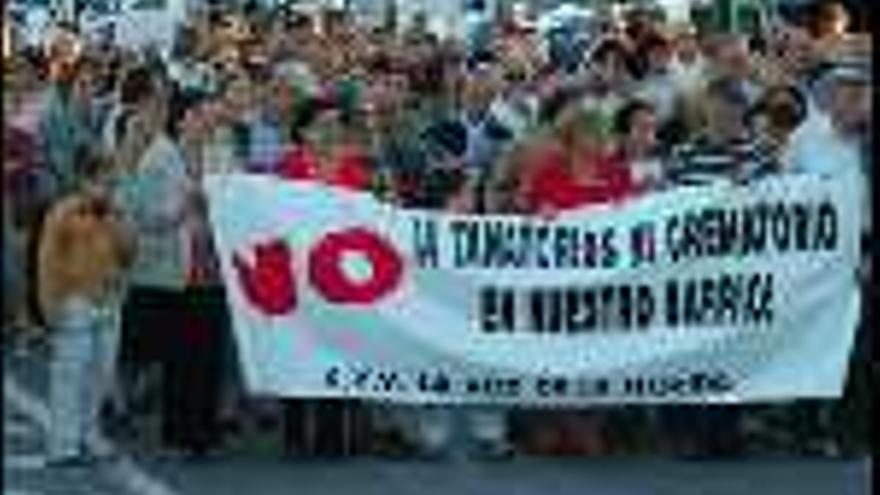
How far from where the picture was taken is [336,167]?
15594mm

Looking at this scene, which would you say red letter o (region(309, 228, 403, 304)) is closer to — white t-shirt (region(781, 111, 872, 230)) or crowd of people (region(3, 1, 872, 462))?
crowd of people (region(3, 1, 872, 462))

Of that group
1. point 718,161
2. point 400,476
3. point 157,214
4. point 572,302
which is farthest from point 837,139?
point 157,214

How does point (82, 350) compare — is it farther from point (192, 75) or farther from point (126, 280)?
point (192, 75)

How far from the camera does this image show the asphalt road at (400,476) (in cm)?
1452

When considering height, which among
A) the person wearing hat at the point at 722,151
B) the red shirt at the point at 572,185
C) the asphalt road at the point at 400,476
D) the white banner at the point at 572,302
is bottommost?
the asphalt road at the point at 400,476

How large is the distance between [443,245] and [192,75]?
17.8 feet

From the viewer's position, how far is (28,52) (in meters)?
21.3

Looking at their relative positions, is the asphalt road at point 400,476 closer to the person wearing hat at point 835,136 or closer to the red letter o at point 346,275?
the red letter o at point 346,275

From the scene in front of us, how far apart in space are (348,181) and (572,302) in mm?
1245

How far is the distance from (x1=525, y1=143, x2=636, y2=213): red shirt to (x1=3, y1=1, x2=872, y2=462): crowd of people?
10 mm

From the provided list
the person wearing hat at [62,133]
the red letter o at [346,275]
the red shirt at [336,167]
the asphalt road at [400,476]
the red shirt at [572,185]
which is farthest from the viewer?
the person wearing hat at [62,133]

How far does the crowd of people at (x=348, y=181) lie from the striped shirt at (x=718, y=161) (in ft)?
0.03

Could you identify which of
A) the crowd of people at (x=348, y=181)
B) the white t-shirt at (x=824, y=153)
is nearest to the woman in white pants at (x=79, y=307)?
the crowd of people at (x=348, y=181)

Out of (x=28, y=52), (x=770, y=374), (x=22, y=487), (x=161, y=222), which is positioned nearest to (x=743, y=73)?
(x=770, y=374)
